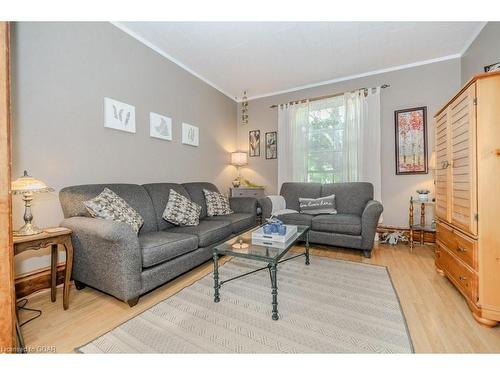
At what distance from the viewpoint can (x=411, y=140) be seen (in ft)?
11.0

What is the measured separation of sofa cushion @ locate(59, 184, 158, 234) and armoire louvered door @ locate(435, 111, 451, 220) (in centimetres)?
278

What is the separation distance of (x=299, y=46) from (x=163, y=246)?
2756 millimetres

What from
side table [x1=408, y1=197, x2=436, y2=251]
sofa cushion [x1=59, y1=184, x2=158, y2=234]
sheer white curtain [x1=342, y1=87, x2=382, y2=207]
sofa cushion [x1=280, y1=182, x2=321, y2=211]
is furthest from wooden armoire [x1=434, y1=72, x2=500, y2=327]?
sofa cushion [x1=59, y1=184, x2=158, y2=234]

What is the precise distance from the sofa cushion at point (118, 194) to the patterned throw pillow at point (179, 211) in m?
0.17

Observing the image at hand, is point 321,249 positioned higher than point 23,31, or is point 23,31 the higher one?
point 23,31

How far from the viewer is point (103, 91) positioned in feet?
7.66

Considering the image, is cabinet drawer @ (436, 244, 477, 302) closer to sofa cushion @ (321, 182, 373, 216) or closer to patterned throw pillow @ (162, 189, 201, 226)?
sofa cushion @ (321, 182, 373, 216)

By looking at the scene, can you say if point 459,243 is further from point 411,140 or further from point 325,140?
point 325,140

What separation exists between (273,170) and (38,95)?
131 inches

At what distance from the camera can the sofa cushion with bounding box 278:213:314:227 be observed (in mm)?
3007

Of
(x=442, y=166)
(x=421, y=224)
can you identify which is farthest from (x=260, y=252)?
(x=421, y=224)

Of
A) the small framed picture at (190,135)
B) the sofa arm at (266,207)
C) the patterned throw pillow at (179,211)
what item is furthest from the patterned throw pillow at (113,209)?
the sofa arm at (266,207)
